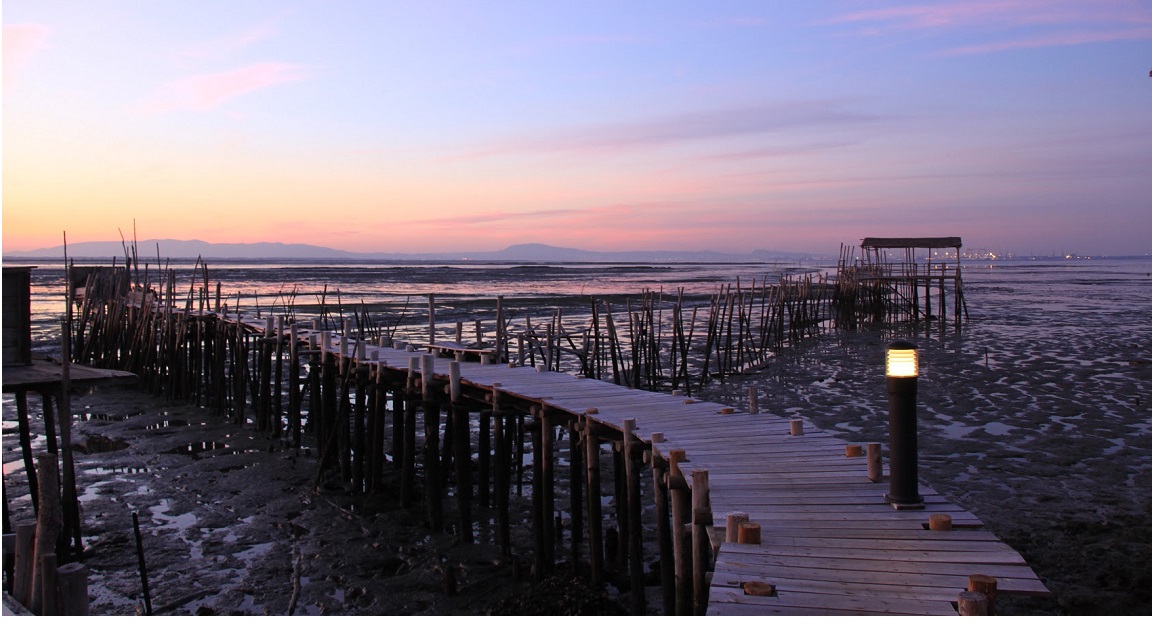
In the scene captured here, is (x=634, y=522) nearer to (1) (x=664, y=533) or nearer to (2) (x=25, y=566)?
(1) (x=664, y=533)

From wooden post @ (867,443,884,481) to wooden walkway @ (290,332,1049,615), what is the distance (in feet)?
0.21

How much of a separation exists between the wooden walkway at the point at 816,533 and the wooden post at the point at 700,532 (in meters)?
0.08

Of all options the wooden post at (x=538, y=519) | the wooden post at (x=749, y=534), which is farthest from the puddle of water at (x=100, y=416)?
the wooden post at (x=749, y=534)

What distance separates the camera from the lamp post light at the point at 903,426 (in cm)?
551

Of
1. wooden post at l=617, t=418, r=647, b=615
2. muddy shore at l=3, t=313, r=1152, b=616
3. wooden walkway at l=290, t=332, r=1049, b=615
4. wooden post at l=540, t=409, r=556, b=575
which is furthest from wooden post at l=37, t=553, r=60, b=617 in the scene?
wooden post at l=540, t=409, r=556, b=575

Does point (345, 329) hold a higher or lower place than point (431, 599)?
higher

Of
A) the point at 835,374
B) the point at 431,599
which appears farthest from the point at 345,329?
the point at 835,374

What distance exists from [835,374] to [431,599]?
1330 centimetres

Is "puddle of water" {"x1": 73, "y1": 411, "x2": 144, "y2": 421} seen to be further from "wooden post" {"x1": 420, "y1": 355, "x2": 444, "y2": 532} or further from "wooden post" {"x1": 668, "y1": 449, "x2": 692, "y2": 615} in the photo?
"wooden post" {"x1": 668, "y1": 449, "x2": 692, "y2": 615}

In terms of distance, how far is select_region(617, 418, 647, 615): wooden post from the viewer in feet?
23.1

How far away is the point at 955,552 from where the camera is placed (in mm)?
4691

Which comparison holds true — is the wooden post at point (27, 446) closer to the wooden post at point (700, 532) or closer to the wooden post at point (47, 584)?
the wooden post at point (47, 584)
